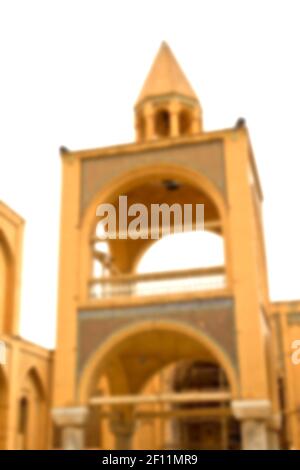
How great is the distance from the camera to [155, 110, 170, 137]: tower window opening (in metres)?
20.8

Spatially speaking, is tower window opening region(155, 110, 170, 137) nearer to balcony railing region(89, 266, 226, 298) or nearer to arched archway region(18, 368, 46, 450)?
balcony railing region(89, 266, 226, 298)

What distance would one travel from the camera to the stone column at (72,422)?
16.0 m

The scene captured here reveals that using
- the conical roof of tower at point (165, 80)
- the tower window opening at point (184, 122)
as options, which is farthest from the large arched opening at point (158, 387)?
the conical roof of tower at point (165, 80)

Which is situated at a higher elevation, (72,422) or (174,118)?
(174,118)

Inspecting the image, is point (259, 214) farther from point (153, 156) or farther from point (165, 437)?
point (165, 437)

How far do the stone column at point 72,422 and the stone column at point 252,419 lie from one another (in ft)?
12.3

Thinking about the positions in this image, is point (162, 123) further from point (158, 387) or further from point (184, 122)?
point (158, 387)

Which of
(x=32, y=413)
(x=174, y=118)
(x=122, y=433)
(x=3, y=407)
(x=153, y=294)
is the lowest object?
(x=122, y=433)

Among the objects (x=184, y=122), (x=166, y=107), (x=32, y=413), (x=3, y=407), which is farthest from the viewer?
(x=32, y=413)

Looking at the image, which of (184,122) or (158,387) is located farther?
(158,387)

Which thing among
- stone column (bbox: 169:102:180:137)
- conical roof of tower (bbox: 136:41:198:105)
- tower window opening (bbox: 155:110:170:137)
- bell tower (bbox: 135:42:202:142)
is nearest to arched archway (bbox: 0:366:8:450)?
bell tower (bbox: 135:42:202:142)

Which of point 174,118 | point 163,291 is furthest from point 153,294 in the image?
point 174,118

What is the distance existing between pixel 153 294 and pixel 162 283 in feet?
1.32

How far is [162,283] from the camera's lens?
1702 centimetres
